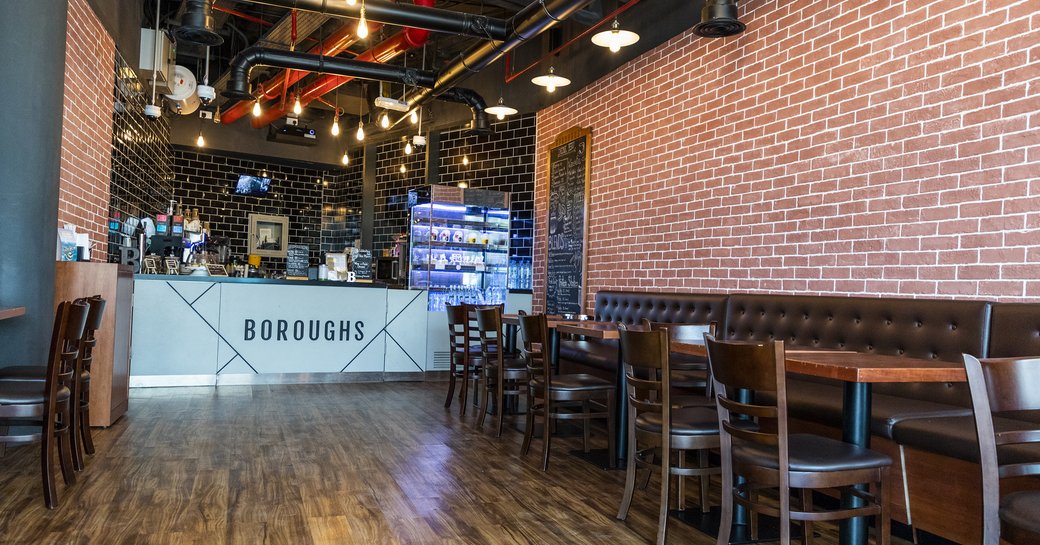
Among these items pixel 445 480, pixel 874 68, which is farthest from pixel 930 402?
pixel 445 480

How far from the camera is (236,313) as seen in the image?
7.22 meters

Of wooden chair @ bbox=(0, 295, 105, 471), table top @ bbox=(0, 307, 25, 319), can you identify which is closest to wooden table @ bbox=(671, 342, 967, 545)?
wooden chair @ bbox=(0, 295, 105, 471)

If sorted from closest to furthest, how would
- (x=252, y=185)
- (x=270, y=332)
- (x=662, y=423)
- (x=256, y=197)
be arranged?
(x=662, y=423)
(x=270, y=332)
(x=252, y=185)
(x=256, y=197)

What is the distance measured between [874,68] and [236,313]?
598 cm

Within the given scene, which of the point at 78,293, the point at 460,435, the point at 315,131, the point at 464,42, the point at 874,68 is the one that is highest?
the point at 464,42

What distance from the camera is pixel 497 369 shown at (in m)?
5.39

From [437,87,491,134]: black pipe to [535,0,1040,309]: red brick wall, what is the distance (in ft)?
7.95

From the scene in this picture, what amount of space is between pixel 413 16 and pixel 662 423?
4663 millimetres

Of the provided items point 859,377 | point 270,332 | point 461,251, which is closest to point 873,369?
point 859,377

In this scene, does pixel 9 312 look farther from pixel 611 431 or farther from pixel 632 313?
pixel 632 313

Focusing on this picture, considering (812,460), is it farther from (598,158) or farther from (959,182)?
(598,158)

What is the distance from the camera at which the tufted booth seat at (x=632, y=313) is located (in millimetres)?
5480

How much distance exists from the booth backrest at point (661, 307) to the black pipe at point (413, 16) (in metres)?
2.65

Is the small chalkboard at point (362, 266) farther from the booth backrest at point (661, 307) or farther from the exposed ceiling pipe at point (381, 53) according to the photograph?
the booth backrest at point (661, 307)
